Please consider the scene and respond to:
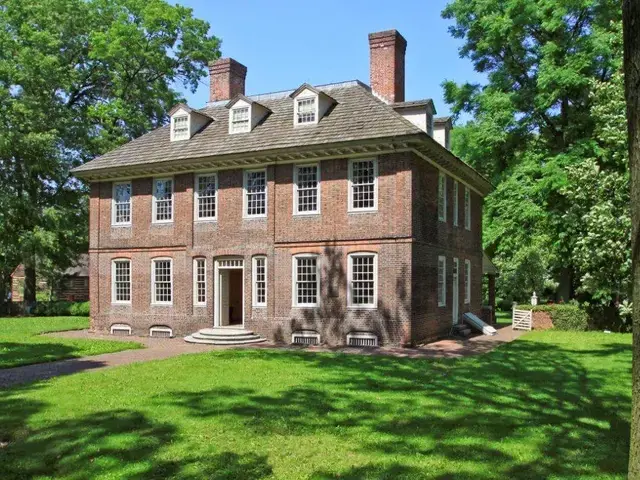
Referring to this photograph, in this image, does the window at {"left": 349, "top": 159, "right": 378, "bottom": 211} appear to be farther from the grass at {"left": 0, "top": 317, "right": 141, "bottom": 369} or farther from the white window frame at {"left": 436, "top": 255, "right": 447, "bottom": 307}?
the grass at {"left": 0, "top": 317, "right": 141, "bottom": 369}

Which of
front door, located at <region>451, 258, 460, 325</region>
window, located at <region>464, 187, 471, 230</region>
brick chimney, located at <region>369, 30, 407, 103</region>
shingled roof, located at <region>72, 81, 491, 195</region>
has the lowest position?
front door, located at <region>451, 258, 460, 325</region>

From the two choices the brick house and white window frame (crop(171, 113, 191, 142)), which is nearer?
the brick house

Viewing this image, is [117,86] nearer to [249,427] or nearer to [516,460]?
[249,427]

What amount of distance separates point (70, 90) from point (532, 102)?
29.0 meters

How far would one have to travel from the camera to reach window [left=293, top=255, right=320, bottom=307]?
834 inches

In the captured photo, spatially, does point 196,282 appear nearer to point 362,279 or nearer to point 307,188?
point 307,188

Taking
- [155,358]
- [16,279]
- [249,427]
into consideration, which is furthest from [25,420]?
[16,279]

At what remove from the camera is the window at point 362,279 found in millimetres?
20109

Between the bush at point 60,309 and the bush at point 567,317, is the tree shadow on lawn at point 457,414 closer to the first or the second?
the bush at point 567,317

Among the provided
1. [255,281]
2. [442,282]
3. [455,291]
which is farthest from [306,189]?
[455,291]

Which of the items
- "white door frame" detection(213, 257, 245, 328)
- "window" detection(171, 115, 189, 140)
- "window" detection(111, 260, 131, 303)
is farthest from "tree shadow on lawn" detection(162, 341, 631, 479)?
"window" detection(171, 115, 189, 140)

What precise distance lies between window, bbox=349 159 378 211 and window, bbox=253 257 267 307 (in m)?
4.27

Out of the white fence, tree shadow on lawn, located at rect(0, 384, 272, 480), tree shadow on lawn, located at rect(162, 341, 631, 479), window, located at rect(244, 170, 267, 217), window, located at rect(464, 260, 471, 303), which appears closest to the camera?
tree shadow on lawn, located at rect(0, 384, 272, 480)

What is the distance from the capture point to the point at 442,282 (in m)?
22.9
